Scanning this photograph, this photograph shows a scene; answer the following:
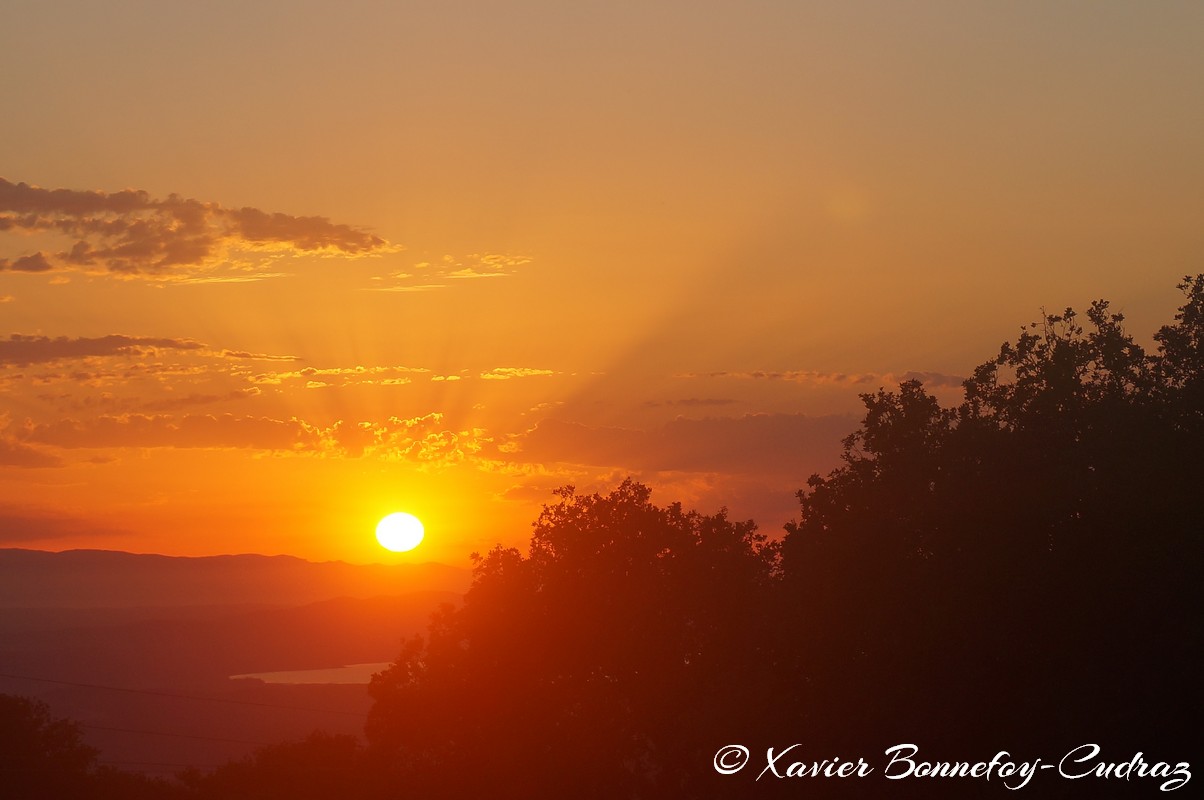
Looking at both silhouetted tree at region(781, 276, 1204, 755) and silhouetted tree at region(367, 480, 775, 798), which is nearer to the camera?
silhouetted tree at region(781, 276, 1204, 755)

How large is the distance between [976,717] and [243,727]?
144 metres

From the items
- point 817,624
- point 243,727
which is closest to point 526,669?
point 817,624

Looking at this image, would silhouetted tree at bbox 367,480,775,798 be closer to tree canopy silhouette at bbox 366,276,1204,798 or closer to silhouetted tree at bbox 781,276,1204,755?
tree canopy silhouette at bbox 366,276,1204,798


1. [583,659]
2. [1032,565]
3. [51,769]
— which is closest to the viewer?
[1032,565]

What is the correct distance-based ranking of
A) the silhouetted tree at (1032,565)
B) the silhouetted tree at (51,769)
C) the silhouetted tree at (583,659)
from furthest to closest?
the silhouetted tree at (51,769), the silhouetted tree at (583,659), the silhouetted tree at (1032,565)

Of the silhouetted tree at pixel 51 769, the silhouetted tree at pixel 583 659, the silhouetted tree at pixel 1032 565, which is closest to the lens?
the silhouetted tree at pixel 1032 565

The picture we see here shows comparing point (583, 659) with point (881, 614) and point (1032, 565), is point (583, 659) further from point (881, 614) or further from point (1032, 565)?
point (1032, 565)

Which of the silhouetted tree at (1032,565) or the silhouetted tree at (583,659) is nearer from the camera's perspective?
the silhouetted tree at (1032,565)

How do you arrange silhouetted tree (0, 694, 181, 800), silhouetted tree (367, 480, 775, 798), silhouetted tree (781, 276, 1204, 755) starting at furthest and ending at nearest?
1. silhouetted tree (0, 694, 181, 800)
2. silhouetted tree (367, 480, 775, 798)
3. silhouetted tree (781, 276, 1204, 755)

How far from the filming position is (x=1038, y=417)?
3609cm

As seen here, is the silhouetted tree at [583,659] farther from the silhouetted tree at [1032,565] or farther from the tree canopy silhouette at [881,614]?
the silhouetted tree at [1032,565]

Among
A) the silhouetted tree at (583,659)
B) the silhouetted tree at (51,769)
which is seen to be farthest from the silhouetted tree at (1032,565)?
the silhouetted tree at (51,769)

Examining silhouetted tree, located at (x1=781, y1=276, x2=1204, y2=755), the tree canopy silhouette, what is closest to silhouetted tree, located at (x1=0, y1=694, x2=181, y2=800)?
the tree canopy silhouette

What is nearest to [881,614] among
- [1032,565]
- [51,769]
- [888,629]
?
[888,629]
